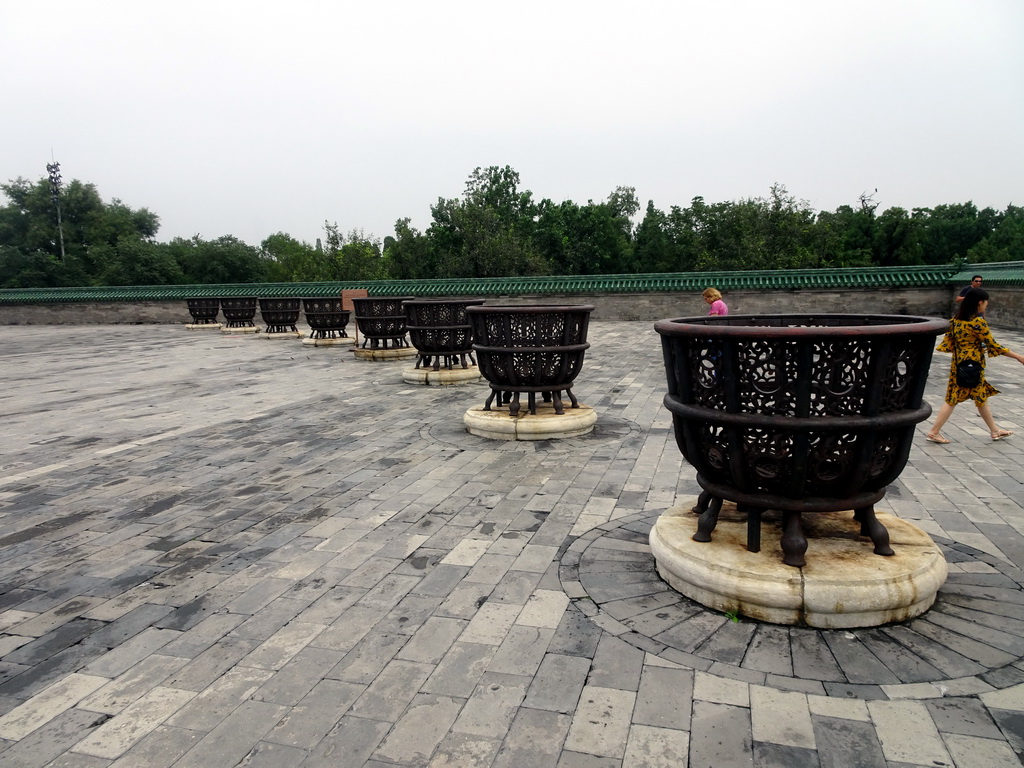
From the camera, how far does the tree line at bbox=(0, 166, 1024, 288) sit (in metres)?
27.3

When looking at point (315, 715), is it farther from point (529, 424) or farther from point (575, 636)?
point (529, 424)

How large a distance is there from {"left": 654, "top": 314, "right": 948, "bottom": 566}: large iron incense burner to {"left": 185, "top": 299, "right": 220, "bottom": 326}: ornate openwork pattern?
20612 millimetres

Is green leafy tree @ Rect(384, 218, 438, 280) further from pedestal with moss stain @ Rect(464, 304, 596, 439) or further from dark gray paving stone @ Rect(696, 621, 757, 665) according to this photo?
dark gray paving stone @ Rect(696, 621, 757, 665)

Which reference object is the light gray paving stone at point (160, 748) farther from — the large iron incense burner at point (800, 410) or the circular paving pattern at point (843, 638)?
the large iron incense burner at point (800, 410)

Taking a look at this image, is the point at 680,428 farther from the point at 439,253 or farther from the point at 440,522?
the point at 439,253

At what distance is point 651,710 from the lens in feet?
6.63

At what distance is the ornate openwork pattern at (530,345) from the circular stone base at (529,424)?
0.41 feet

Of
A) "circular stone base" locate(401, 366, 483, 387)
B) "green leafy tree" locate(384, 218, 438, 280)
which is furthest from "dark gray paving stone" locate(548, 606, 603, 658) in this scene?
"green leafy tree" locate(384, 218, 438, 280)

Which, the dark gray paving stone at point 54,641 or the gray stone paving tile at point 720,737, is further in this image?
the dark gray paving stone at point 54,641

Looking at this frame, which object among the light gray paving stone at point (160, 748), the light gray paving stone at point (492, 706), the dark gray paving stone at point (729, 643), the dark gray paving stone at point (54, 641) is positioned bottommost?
the dark gray paving stone at point (54, 641)

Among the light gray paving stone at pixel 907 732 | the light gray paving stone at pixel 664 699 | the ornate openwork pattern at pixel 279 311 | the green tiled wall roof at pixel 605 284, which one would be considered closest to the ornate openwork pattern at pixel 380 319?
the ornate openwork pattern at pixel 279 311

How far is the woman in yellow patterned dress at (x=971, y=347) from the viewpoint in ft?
16.5

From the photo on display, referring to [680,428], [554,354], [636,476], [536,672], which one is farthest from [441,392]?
[536,672]

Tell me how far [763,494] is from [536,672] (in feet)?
3.75
